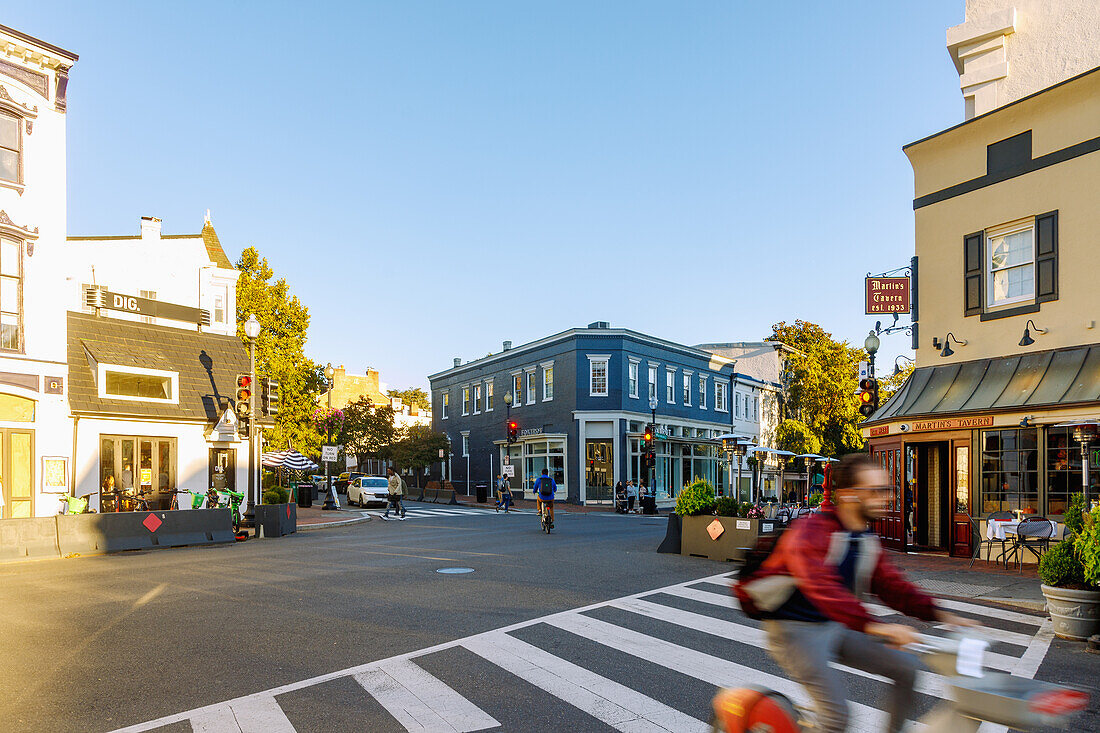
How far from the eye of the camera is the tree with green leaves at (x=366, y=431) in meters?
54.7

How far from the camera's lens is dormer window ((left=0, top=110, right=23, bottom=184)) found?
849 inches

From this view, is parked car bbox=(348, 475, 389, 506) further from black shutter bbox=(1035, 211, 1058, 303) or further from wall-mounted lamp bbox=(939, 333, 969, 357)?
black shutter bbox=(1035, 211, 1058, 303)

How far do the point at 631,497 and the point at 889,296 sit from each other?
20766 mm

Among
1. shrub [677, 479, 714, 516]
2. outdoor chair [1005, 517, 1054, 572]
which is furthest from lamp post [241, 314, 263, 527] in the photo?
outdoor chair [1005, 517, 1054, 572]

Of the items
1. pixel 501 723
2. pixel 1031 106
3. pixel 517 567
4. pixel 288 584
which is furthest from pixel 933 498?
pixel 501 723

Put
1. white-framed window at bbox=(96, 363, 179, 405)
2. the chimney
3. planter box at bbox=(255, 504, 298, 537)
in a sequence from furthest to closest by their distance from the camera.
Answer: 1. the chimney
2. white-framed window at bbox=(96, 363, 179, 405)
3. planter box at bbox=(255, 504, 298, 537)

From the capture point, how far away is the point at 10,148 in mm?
21672

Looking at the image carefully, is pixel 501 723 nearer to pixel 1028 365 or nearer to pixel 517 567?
pixel 517 567

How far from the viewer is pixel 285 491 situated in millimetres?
29094

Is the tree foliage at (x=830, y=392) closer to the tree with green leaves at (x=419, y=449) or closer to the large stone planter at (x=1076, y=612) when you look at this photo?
the tree with green leaves at (x=419, y=449)

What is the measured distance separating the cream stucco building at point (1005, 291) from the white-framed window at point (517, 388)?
30.1m

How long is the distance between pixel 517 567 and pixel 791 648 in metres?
11.0

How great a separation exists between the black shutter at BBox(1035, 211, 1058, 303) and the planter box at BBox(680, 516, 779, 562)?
269 inches

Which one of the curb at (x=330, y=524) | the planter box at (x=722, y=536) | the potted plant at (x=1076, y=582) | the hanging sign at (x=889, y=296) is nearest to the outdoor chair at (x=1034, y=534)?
the planter box at (x=722, y=536)
